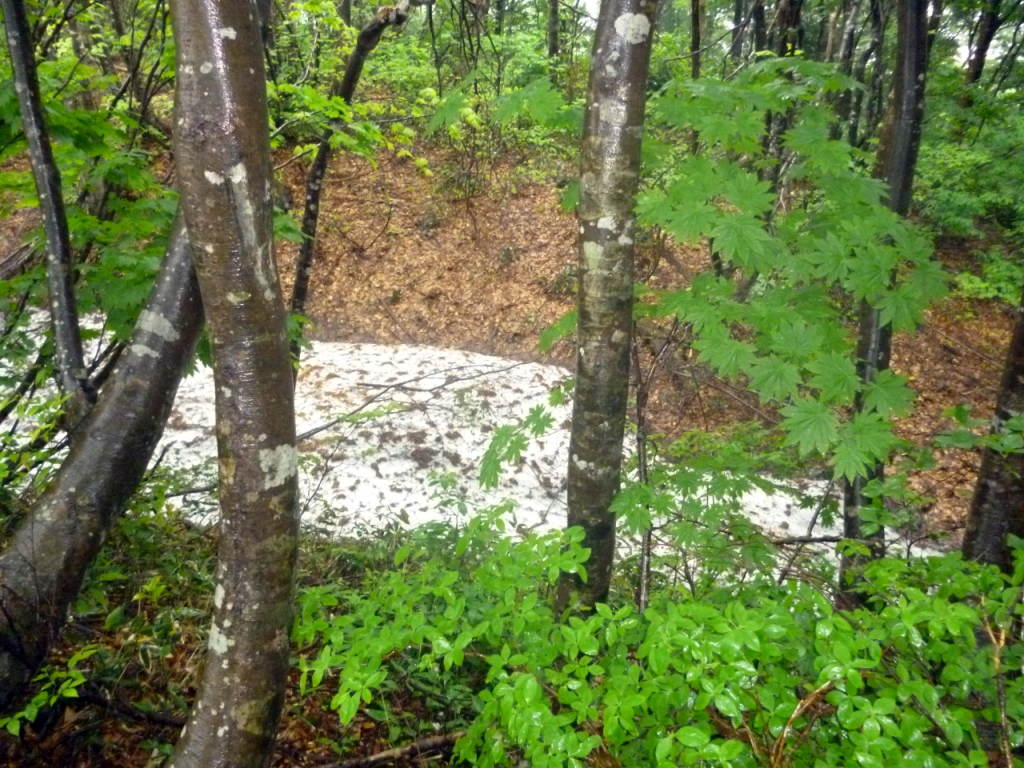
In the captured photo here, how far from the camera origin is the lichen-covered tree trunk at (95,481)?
207cm

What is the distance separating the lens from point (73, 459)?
7.23ft

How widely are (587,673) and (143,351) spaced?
76.4 inches

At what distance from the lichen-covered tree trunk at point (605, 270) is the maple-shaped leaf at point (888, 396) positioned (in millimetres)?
1069

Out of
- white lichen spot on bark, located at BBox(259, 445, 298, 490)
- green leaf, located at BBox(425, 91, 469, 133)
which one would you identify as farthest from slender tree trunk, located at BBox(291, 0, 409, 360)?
white lichen spot on bark, located at BBox(259, 445, 298, 490)

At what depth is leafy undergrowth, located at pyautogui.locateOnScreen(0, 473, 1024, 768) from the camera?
1.53m

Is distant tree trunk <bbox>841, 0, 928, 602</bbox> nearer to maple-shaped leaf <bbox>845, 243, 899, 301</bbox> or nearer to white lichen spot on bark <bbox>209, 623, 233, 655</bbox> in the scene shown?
maple-shaped leaf <bbox>845, 243, 899, 301</bbox>

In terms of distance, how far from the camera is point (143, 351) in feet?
7.36

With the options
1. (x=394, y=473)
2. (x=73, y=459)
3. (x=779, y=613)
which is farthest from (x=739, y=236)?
(x=394, y=473)

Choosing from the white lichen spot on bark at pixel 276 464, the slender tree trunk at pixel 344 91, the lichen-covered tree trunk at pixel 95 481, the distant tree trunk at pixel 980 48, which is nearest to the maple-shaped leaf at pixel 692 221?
the white lichen spot on bark at pixel 276 464

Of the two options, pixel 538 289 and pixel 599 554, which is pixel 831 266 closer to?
pixel 599 554

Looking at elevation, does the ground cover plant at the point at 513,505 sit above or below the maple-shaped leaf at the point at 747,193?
below

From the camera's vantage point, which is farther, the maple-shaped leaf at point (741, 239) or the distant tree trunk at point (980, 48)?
the distant tree trunk at point (980, 48)

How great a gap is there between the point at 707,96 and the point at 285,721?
328cm

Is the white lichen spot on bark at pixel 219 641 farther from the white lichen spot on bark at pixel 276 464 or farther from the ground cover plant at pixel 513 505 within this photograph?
the white lichen spot on bark at pixel 276 464
